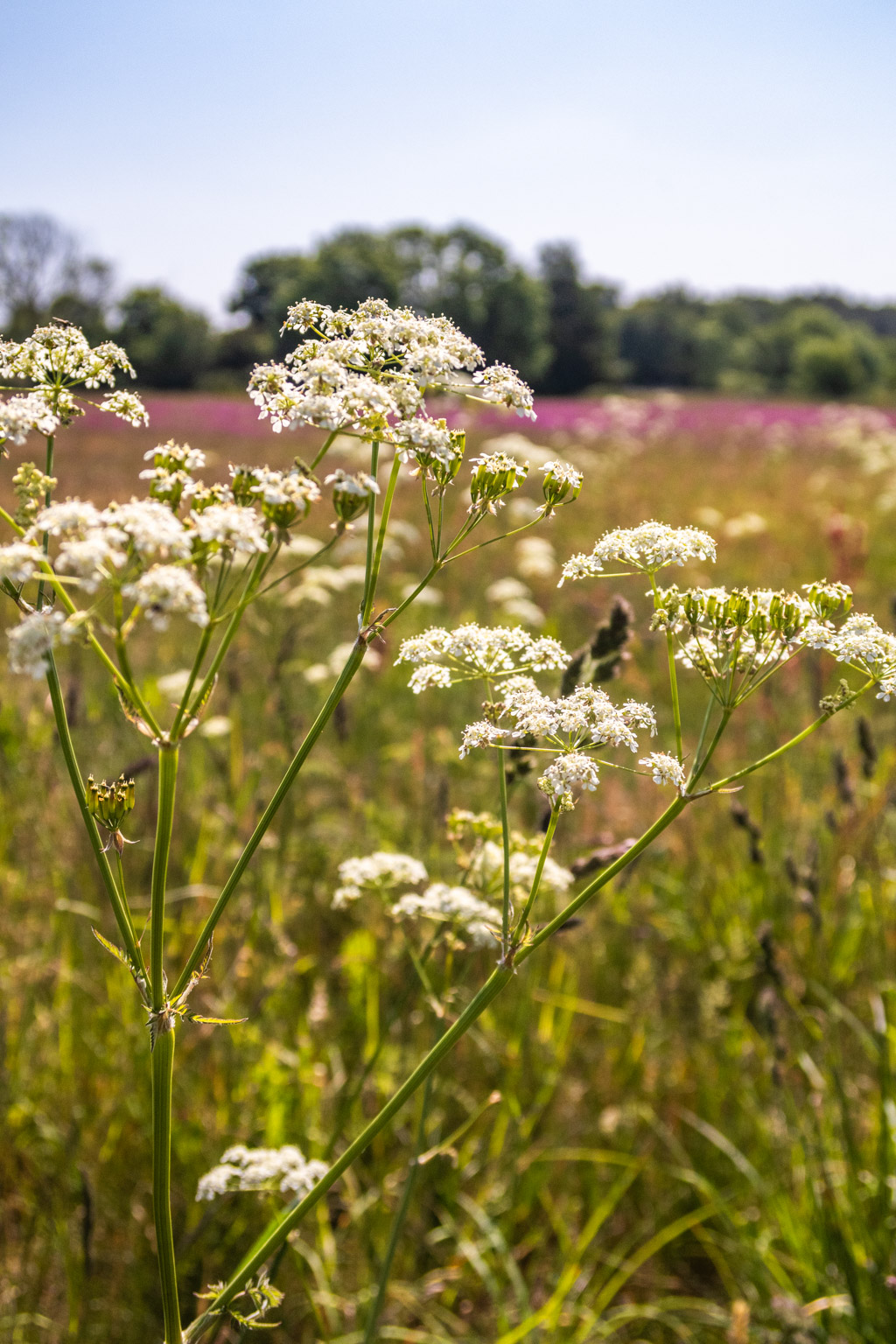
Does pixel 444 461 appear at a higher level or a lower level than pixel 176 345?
lower

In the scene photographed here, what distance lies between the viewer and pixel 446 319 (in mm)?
1615

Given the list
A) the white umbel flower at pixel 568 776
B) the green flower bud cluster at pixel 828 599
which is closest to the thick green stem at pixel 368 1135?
the white umbel flower at pixel 568 776

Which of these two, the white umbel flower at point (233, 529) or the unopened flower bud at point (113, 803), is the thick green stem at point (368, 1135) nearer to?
the unopened flower bud at point (113, 803)

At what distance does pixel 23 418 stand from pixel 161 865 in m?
0.73

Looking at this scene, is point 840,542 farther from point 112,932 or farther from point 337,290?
point 337,290

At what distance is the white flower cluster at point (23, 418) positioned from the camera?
1333 mm

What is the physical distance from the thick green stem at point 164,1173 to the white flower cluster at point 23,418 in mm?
946

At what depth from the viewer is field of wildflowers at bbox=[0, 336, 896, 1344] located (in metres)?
2.46

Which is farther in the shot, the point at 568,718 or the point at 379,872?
the point at 379,872

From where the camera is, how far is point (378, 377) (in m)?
1.45

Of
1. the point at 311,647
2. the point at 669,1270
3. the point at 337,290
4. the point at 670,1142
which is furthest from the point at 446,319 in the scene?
the point at 337,290

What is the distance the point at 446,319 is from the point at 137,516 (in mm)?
762

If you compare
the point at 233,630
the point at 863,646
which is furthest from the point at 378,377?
the point at 863,646

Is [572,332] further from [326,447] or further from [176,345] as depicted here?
[326,447]
